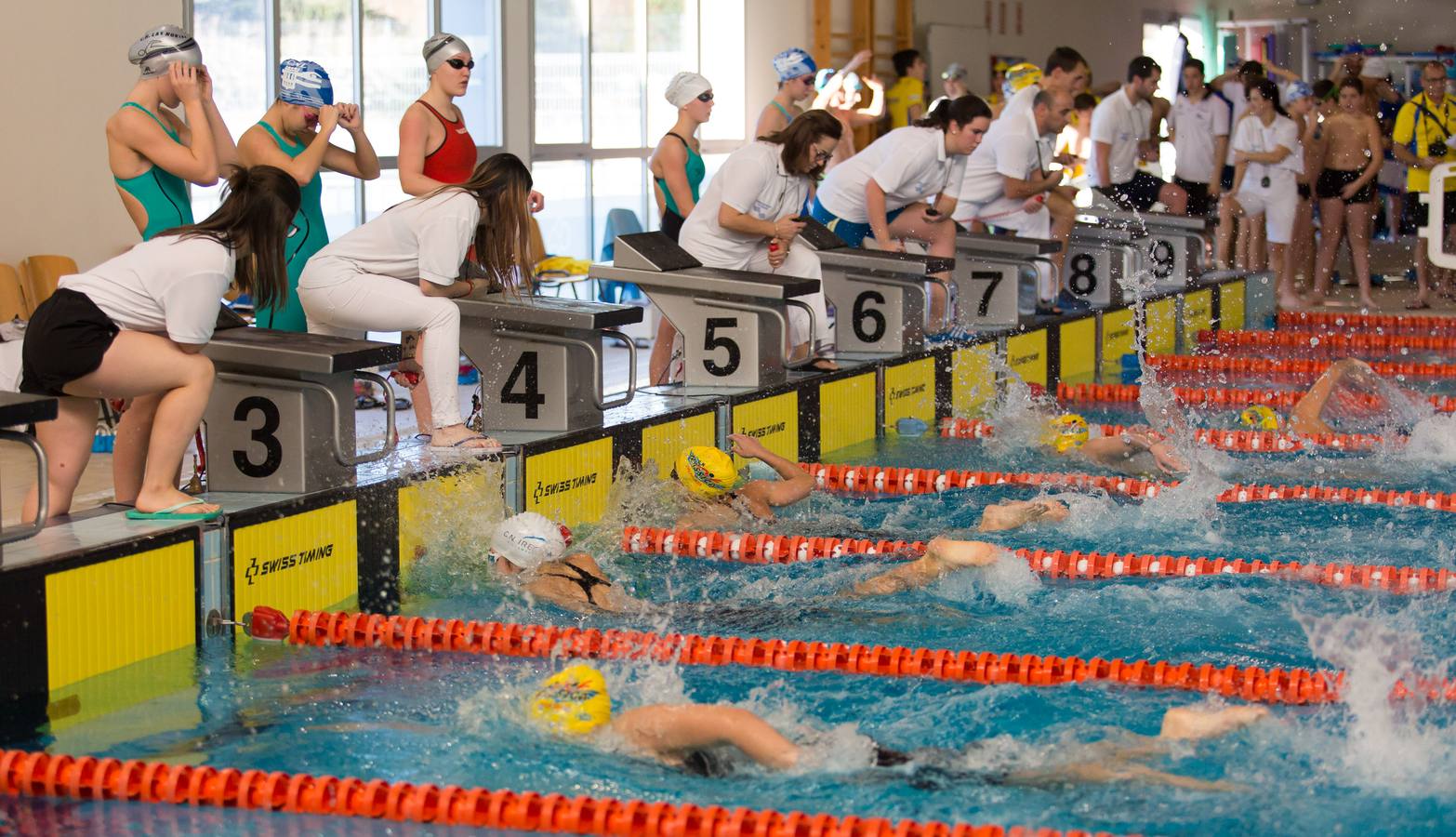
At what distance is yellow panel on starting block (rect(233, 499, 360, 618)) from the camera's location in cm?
432

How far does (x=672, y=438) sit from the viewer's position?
6020 millimetres

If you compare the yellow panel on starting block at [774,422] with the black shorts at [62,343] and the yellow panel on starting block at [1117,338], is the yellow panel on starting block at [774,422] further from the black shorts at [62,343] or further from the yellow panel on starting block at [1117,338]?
the yellow panel on starting block at [1117,338]

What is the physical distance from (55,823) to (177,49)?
2459 millimetres

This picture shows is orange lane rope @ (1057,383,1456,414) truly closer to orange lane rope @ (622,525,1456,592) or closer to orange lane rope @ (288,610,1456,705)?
orange lane rope @ (622,525,1456,592)

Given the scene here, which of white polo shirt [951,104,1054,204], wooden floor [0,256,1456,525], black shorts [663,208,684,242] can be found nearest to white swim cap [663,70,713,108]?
black shorts [663,208,684,242]

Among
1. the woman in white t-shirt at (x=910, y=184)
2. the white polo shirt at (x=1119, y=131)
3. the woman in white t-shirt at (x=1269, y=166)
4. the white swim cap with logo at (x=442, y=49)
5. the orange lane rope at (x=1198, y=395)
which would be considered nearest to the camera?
the white swim cap with logo at (x=442, y=49)

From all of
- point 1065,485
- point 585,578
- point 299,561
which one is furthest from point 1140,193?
point 299,561

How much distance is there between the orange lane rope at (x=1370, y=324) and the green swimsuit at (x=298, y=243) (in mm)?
7041

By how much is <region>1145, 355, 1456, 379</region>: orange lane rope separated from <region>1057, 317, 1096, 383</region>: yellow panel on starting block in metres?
0.38

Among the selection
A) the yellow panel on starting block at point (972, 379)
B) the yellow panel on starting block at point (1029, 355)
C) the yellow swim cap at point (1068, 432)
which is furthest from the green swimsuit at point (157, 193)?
the yellow panel on starting block at point (1029, 355)

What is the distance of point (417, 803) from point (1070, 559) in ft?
7.92

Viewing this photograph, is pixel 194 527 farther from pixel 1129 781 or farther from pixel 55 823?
pixel 1129 781

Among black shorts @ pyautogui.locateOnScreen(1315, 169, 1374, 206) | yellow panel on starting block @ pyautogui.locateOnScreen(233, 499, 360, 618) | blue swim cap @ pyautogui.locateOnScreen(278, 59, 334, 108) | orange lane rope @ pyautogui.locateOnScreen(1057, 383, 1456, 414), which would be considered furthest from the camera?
black shorts @ pyautogui.locateOnScreen(1315, 169, 1374, 206)

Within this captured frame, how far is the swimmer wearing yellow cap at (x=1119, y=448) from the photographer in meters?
5.91
